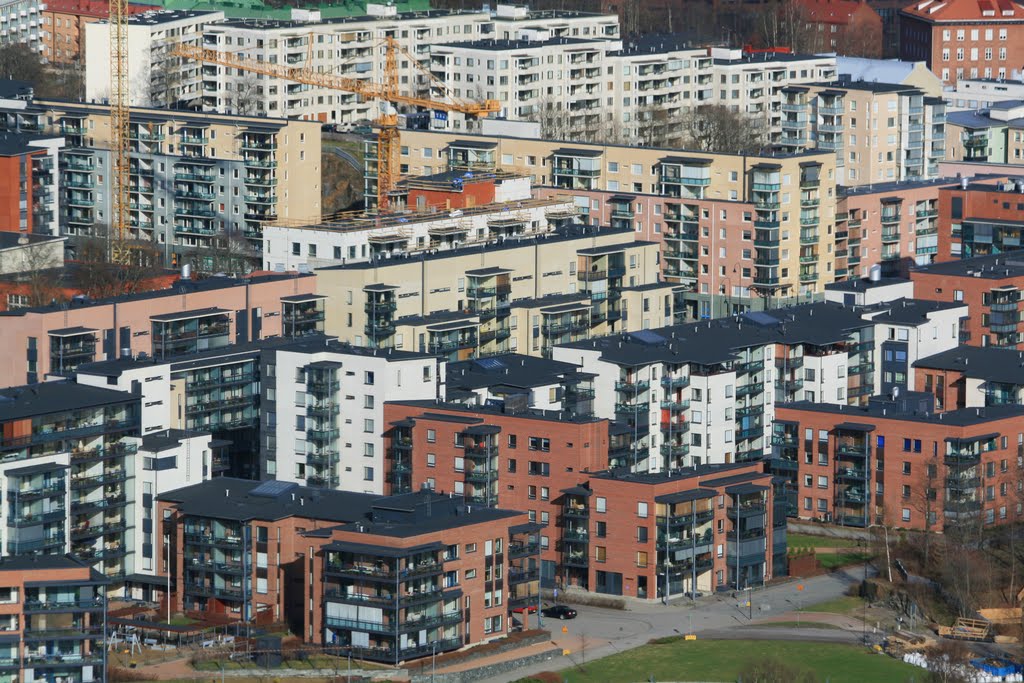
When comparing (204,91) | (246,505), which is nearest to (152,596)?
(246,505)

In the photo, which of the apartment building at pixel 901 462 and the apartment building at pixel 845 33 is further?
the apartment building at pixel 845 33

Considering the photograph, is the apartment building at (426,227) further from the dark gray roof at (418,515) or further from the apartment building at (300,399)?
the dark gray roof at (418,515)

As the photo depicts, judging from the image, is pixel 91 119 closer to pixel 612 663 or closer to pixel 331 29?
pixel 331 29

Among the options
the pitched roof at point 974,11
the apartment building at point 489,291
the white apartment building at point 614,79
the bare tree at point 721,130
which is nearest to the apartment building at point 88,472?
the apartment building at point 489,291

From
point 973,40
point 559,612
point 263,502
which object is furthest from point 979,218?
point 973,40

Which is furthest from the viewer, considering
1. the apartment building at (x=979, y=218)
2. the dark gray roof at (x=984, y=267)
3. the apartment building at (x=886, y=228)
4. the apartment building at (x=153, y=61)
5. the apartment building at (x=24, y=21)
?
the apartment building at (x=24, y=21)
